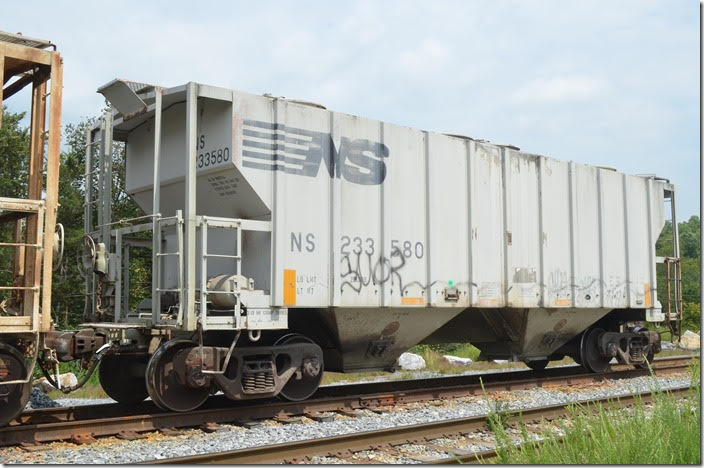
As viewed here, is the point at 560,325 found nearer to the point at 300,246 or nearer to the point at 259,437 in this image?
the point at 300,246

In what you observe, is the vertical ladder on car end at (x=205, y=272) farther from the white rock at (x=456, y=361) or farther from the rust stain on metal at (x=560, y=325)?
the white rock at (x=456, y=361)

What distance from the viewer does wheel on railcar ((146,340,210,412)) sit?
8047 mm

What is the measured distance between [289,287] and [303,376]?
4.26ft

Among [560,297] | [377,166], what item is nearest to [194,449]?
[377,166]

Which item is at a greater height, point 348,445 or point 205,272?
point 205,272

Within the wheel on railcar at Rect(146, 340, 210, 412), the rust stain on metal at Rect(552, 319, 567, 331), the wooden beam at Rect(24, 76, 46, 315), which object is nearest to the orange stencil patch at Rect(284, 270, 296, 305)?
the wheel on railcar at Rect(146, 340, 210, 412)

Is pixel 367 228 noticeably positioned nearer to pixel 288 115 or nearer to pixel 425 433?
pixel 288 115

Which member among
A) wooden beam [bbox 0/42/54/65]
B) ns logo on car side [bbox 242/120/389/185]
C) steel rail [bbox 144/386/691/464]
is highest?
wooden beam [bbox 0/42/54/65]

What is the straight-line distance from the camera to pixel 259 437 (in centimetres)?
738

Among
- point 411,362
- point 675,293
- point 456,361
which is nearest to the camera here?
point 675,293

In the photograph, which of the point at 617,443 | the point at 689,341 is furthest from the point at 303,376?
the point at 689,341

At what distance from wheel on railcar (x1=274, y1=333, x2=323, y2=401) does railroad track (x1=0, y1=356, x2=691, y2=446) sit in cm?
17

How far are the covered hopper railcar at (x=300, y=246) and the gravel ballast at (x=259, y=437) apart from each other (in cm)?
78

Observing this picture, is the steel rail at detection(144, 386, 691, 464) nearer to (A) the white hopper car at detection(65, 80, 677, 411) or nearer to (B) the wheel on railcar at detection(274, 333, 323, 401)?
(A) the white hopper car at detection(65, 80, 677, 411)
